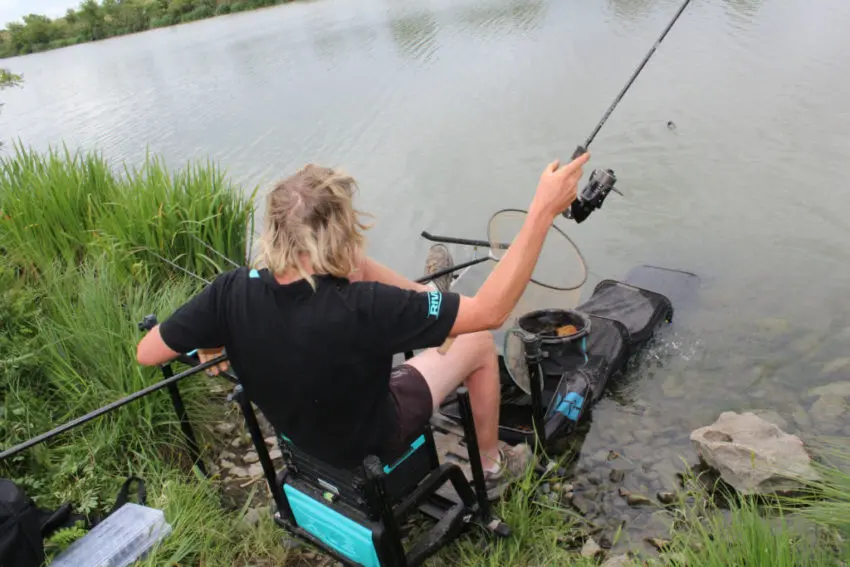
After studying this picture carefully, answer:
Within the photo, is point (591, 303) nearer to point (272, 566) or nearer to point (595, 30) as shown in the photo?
point (272, 566)

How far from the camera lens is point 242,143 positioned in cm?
1072

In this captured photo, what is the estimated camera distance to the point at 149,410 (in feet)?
10.4

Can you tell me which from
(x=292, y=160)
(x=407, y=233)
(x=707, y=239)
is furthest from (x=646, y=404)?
(x=292, y=160)

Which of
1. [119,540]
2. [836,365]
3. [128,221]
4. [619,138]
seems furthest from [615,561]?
[619,138]

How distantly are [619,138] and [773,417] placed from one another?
5.65m

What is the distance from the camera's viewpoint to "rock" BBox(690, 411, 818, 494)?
9.71 feet

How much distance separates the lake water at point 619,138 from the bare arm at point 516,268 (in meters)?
1.75

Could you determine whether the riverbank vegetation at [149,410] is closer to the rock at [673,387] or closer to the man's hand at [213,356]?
the man's hand at [213,356]

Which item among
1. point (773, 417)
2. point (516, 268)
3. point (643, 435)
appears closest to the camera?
→ point (516, 268)

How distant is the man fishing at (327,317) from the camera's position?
6.23ft

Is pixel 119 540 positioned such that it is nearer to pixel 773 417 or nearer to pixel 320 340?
pixel 320 340

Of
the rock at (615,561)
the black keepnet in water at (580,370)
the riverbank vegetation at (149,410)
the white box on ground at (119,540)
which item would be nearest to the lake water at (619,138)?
the black keepnet in water at (580,370)

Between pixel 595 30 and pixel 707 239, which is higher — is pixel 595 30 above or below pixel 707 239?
above

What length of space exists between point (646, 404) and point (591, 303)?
0.79 meters
